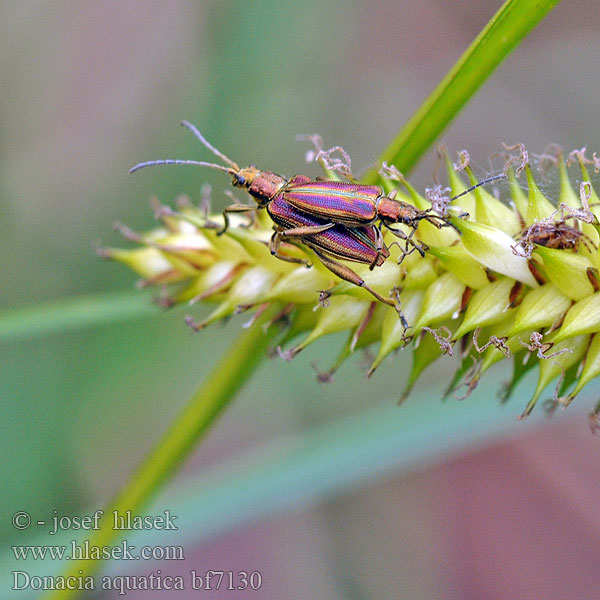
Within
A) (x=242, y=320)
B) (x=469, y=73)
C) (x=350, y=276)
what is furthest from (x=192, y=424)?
(x=242, y=320)

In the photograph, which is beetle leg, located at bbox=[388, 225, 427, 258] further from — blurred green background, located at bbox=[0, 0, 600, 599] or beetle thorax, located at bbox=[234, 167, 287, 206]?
beetle thorax, located at bbox=[234, 167, 287, 206]

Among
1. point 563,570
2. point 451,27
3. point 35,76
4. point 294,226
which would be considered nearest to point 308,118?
point 35,76

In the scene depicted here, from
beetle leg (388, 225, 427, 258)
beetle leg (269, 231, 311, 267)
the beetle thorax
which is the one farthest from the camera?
the beetle thorax

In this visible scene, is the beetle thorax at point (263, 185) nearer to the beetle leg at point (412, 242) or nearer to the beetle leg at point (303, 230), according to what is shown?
the beetle leg at point (303, 230)

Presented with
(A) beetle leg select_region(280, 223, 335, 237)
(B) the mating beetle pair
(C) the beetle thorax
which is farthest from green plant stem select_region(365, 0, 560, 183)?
(C) the beetle thorax

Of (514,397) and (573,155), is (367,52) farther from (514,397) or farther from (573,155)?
(573,155)

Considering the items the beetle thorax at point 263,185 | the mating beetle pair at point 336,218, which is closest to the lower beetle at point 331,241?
the mating beetle pair at point 336,218
